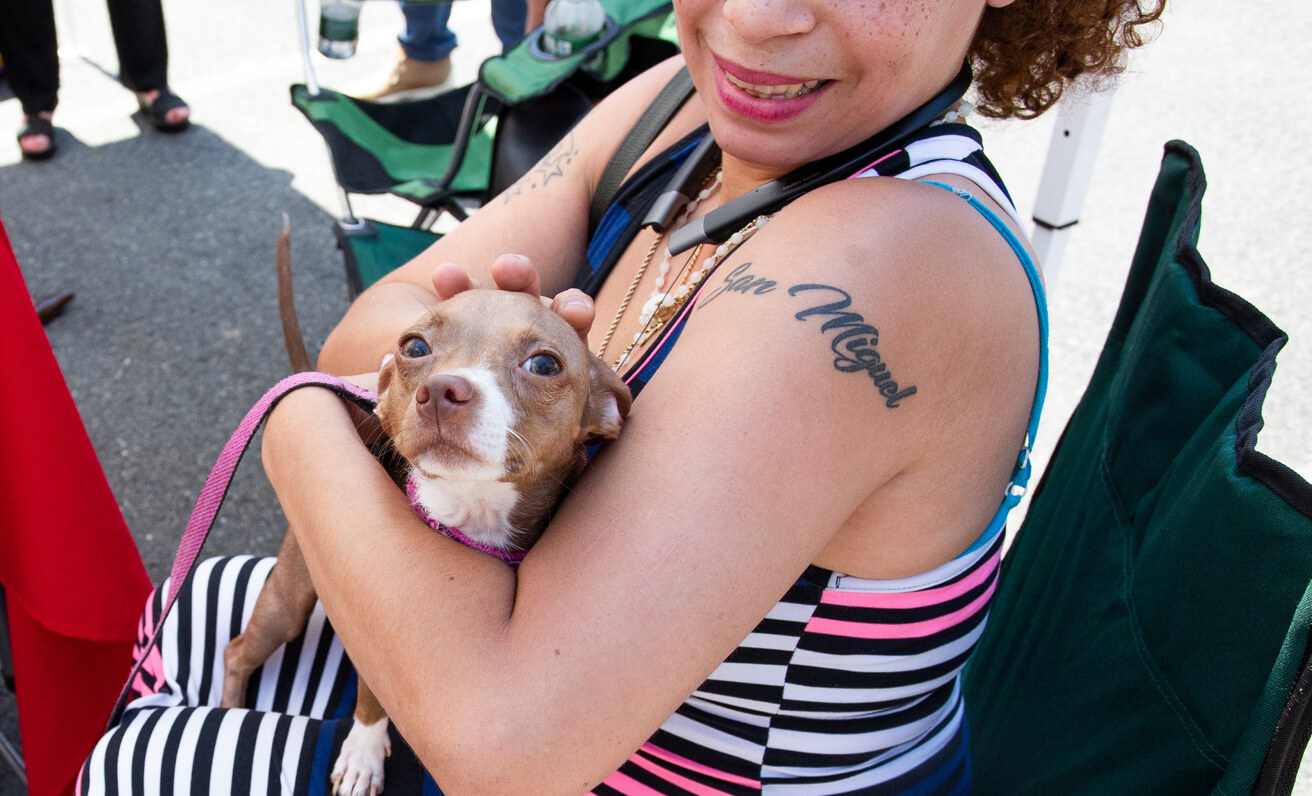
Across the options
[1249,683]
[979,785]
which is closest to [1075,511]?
[979,785]

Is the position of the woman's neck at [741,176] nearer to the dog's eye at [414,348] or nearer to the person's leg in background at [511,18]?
the dog's eye at [414,348]

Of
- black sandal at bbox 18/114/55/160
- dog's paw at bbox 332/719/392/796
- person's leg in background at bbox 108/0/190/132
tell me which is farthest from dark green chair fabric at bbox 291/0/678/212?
black sandal at bbox 18/114/55/160

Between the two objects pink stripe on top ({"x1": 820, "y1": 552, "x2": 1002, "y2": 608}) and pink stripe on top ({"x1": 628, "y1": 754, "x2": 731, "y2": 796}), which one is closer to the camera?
pink stripe on top ({"x1": 820, "y1": 552, "x2": 1002, "y2": 608})

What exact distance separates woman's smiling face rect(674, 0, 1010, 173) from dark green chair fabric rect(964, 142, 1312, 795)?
1.79ft

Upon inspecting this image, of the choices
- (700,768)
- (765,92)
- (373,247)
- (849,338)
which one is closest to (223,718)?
(700,768)

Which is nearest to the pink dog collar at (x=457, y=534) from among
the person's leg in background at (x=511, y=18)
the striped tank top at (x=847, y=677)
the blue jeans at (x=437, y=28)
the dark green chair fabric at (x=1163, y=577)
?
the striped tank top at (x=847, y=677)

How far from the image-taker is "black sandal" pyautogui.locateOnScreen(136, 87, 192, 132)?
18.6 ft

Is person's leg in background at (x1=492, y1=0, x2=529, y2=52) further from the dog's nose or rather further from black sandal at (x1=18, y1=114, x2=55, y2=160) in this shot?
the dog's nose

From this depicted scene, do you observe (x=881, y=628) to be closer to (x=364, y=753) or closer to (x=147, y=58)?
(x=364, y=753)

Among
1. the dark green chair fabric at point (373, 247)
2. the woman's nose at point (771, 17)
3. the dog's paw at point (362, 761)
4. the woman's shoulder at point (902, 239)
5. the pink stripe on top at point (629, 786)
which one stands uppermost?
the woman's nose at point (771, 17)

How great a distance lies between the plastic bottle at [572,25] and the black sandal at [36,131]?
12.4 feet

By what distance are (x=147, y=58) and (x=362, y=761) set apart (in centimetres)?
525

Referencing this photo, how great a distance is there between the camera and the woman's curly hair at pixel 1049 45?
5.05ft

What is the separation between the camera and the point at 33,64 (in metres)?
5.23
